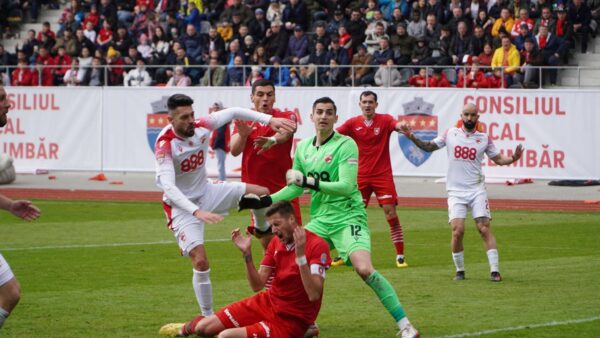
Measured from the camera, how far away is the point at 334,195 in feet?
34.9

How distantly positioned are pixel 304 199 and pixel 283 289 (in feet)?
55.0

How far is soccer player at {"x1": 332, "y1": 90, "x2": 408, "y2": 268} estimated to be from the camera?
1666cm

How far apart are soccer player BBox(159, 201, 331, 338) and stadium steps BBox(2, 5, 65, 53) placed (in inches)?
1204

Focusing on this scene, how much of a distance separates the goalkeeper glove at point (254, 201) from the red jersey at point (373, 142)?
20.6 feet

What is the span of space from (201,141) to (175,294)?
2.86 meters

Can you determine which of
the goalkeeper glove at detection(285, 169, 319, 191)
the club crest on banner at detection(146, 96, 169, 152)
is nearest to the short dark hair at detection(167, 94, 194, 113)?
the goalkeeper glove at detection(285, 169, 319, 191)

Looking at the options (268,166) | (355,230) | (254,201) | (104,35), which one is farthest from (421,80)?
(254,201)

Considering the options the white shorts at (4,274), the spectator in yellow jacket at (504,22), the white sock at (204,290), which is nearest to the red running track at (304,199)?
the spectator in yellow jacket at (504,22)

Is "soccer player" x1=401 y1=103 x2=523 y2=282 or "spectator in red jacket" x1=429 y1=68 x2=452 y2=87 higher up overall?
"spectator in red jacket" x1=429 y1=68 x2=452 y2=87

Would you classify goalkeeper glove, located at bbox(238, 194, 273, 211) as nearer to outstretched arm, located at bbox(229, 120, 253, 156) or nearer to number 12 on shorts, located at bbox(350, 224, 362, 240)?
number 12 on shorts, located at bbox(350, 224, 362, 240)

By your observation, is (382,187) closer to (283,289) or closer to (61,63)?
(283,289)

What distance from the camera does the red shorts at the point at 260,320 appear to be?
376 inches

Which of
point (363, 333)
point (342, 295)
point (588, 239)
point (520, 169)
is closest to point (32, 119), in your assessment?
point (520, 169)

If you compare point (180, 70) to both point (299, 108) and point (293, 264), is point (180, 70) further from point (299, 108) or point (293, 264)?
point (293, 264)
